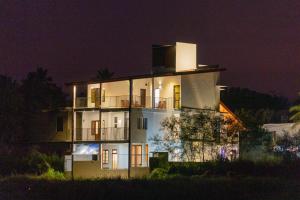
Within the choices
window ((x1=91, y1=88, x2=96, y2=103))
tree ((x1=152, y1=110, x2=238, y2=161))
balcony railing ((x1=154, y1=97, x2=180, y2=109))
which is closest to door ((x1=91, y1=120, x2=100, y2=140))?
window ((x1=91, y1=88, x2=96, y2=103))

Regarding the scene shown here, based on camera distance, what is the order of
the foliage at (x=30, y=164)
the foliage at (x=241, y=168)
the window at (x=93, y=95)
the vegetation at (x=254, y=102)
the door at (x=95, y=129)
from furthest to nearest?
the vegetation at (x=254, y=102), the window at (x=93, y=95), the door at (x=95, y=129), the foliage at (x=30, y=164), the foliage at (x=241, y=168)

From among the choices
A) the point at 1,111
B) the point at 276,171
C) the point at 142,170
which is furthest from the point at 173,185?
the point at 1,111

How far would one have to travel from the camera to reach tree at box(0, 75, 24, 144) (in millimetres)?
72250

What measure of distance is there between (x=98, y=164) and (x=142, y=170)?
4231mm

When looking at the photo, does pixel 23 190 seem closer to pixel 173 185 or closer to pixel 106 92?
pixel 173 185

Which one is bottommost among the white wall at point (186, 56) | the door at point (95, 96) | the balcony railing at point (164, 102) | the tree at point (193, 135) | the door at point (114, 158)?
the door at point (114, 158)

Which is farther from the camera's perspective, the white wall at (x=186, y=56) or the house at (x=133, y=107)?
the white wall at (x=186, y=56)

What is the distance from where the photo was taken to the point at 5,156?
205 ft

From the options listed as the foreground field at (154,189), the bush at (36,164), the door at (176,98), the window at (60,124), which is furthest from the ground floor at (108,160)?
the foreground field at (154,189)

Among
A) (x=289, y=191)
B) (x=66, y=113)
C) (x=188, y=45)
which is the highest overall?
(x=188, y=45)

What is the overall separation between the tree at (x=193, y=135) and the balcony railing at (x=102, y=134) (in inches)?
107

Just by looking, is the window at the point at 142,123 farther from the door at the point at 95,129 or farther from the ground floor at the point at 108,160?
the door at the point at 95,129

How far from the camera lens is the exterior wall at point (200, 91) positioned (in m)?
65.2

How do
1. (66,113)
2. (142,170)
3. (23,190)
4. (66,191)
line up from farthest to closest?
(66,113)
(142,170)
(23,190)
(66,191)
